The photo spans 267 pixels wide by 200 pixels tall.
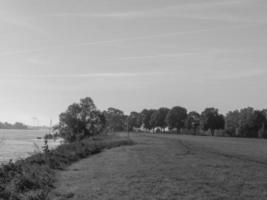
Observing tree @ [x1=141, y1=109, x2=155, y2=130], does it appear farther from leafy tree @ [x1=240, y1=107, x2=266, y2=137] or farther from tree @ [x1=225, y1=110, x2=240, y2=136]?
leafy tree @ [x1=240, y1=107, x2=266, y2=137]

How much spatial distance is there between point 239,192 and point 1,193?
733cm

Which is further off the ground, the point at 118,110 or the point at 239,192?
the point at 118,110

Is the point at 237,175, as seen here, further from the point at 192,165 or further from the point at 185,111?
the point at 185,111

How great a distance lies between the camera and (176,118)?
133000 mm

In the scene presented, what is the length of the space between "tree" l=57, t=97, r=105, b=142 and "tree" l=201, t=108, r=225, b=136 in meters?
36.1

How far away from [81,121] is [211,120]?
1787 inches

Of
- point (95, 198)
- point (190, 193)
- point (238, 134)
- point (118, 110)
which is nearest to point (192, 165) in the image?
point (190, 193)

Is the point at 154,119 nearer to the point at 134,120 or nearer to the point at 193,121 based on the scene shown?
the point at 193,121

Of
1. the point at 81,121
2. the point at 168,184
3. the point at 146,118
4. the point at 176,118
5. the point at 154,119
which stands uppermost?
the point at 146,118

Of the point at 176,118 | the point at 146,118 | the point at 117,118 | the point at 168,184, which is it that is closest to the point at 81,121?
the point at 176,118

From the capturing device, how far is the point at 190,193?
1184 cm

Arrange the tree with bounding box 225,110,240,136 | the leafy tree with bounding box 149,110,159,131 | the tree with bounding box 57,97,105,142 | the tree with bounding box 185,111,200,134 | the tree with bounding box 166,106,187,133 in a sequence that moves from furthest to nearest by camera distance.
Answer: the leafy tree with bounding box 149,110,159,131
the tree with bounding box 166,106,187,133
the tree with bounding box 185,111,200,134
the tree with bounding box 225,110,240,136
the tree with bounding box 57,97,105,142

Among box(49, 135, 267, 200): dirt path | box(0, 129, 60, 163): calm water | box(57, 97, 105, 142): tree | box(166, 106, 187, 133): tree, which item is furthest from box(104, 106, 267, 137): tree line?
box(49, 135, 267, 200): dirt path

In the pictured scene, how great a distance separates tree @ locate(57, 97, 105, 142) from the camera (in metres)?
83.2
